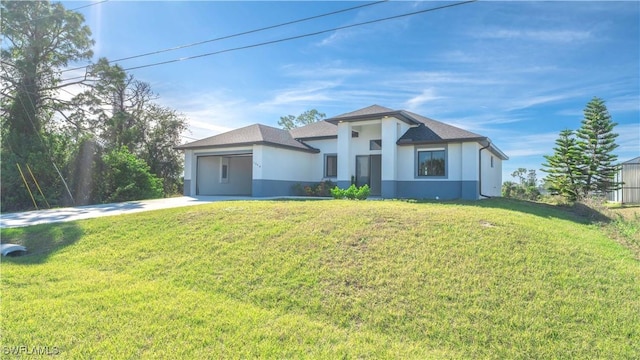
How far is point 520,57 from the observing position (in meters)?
12.8

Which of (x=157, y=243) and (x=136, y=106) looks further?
(x=136, y=106)

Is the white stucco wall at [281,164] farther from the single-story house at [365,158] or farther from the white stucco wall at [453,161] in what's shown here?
the white stucco wall at [453,161]

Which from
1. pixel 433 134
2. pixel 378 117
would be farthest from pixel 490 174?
pixel 378 117

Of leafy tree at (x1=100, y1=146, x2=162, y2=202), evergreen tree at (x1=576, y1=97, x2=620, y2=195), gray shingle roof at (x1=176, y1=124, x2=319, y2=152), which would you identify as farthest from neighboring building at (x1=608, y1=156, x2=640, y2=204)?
leafy tree at (x1=100, y1=146, x2=162, y2=202)

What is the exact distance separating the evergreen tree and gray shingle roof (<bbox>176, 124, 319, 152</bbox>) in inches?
613

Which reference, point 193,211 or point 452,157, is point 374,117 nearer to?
point 452,157

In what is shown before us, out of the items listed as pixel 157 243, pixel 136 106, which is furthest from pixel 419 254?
pixel 136 106

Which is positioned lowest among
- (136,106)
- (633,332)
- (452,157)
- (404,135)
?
(633,332)

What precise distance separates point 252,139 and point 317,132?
15.5 ft

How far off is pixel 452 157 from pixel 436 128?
7.86 ft

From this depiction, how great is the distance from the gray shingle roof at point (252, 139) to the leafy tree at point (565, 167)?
1424 centimetres

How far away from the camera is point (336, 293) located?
16.8 ft

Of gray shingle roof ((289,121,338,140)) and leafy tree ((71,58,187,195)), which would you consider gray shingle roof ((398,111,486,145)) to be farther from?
leafy tree ((71,58,187,195))

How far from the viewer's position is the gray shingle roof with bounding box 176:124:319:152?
741 inches
